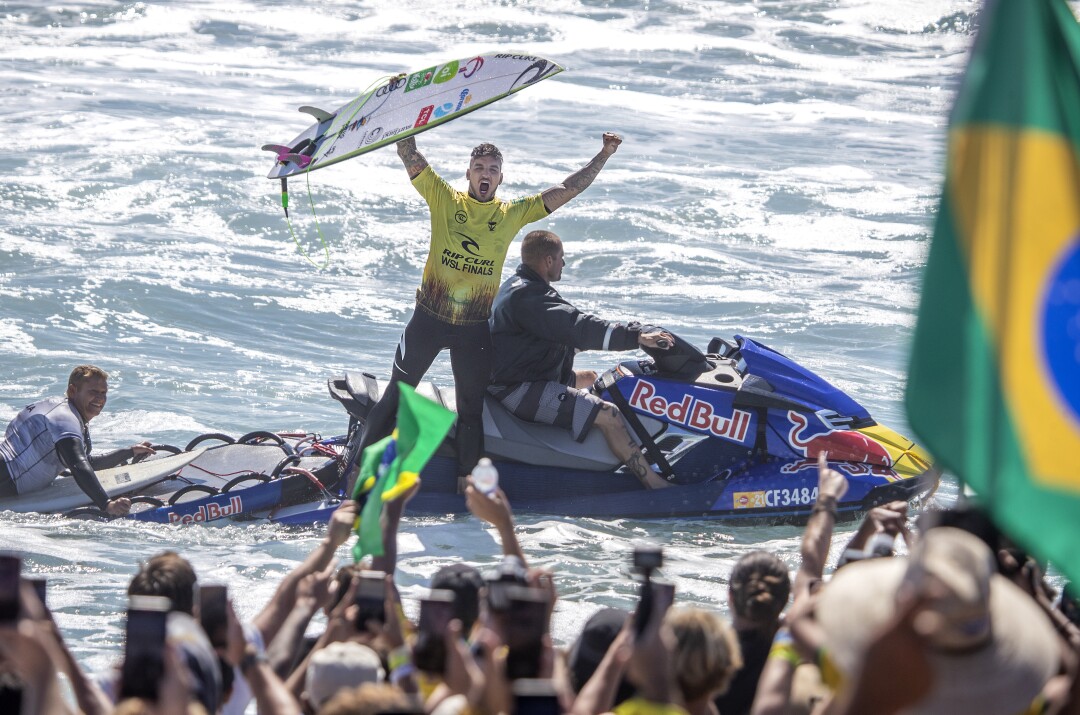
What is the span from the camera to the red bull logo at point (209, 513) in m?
8.29

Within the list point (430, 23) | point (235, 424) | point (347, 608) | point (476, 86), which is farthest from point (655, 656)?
point (430, 23)

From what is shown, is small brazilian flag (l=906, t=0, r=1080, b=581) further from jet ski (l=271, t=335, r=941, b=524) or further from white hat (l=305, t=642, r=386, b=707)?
jet ski (l=271, t=335, r=941, b=524)

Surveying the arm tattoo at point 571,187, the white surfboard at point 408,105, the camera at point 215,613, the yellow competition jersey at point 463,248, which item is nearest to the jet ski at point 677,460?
the yellow competition jersey at point 463,248

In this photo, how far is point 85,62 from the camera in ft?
100

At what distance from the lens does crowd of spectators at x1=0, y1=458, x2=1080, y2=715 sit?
2393mm

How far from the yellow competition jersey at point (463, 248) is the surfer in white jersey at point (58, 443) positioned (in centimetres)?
203

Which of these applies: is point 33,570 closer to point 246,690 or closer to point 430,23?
point 246,690

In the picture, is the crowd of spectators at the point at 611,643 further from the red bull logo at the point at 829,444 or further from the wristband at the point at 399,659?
the red bull logo at the point at 829,444

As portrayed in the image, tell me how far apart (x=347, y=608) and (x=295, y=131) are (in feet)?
76.4

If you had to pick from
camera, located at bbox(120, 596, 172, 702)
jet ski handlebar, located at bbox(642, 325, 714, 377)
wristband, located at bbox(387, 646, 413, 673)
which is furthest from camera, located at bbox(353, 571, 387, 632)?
jet ski handlebar, located at bbox(642, 325, 714, 377)

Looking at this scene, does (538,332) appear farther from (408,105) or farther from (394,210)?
(394,210)

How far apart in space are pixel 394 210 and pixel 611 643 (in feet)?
59.9

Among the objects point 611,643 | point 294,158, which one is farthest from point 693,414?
point 611,643

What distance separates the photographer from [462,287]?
8.32 m
